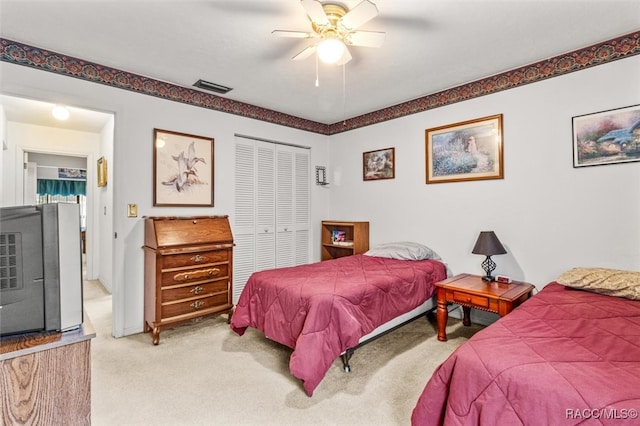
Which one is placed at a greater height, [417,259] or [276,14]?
[276,14]

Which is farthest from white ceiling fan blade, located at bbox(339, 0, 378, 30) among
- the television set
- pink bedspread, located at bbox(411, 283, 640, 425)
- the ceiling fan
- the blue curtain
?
the blue curtain

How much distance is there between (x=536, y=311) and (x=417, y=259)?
1.50 meters

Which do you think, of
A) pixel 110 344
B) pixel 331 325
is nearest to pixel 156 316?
pixel 110 344

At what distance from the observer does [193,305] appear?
3023mm

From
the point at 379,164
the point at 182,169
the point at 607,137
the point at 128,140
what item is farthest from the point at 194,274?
the point at 607,137

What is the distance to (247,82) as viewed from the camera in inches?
130

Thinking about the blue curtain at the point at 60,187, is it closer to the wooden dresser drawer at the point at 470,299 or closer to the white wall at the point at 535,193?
the white wall at the point at 535,193

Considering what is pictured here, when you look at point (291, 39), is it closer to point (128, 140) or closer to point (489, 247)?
point (128, 140)

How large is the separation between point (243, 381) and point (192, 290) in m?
1.13

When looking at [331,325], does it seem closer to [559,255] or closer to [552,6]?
[559,255]

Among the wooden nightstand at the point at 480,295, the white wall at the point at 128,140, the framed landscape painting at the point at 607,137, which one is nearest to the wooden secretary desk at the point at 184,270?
the white wall at the point at 128,140

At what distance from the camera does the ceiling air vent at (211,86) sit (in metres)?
3.29

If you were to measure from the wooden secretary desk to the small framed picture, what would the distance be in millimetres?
→ 2108

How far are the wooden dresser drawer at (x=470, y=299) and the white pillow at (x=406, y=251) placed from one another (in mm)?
677
